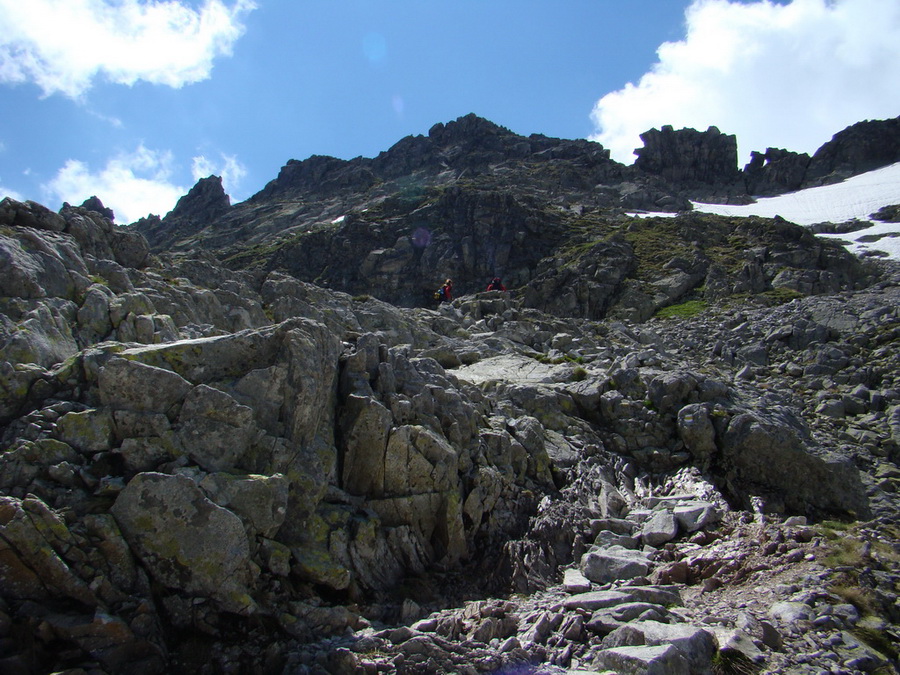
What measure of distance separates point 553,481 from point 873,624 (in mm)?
9294

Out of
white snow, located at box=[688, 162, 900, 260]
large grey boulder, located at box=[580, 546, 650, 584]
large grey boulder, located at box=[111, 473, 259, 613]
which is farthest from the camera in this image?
white snow, located at box=[688, 162, 900, 260]

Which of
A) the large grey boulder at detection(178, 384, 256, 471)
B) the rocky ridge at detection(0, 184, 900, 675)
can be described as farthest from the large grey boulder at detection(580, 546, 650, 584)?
the large grey boulder at detection(178, 384, 256, 471)

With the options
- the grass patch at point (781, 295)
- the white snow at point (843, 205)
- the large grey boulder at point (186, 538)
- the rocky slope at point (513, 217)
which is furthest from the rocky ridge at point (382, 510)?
the white snow at point (843, 205)

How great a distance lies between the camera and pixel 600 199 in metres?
130

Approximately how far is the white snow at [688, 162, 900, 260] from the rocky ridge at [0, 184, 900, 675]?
84.4 m

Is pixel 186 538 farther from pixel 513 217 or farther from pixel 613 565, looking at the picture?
pixel 513 217

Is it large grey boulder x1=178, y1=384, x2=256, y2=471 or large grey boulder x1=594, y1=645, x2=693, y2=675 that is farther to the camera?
large grey boulder x1=178, y1=384, x2=256, y2=471

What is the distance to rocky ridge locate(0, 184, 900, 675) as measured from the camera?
29.9 feet

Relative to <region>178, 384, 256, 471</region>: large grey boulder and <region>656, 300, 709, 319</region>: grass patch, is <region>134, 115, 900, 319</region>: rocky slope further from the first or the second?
<region>178, 384, 256, 471</region>: large grey boulder

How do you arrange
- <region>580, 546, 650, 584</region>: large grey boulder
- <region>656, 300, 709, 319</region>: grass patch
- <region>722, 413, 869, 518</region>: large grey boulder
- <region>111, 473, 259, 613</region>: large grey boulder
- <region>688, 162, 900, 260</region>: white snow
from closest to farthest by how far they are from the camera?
<region>111, 473, 259, 613</region>: large grey boulder, <region>580, 546, 650, 584</region>: large grey boulder, <region>722, 413, 869, 518</region>: large grey boulder, <region>656, 300, 709, 319</region>: grass patch, <region>688, 162, 900, 260</region>: white snow

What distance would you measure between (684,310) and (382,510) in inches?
2334

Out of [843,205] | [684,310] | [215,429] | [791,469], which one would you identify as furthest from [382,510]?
[843,205]

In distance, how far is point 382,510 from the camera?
13.8 meters

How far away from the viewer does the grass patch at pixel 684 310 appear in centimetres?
6120
